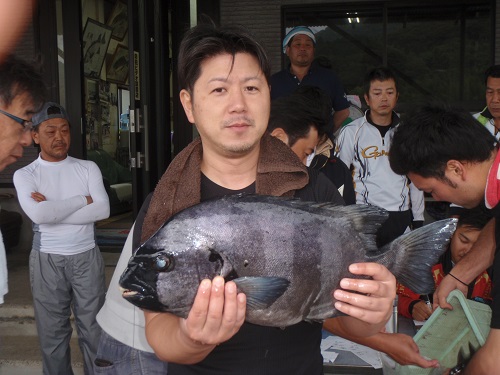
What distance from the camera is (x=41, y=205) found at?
3.62 m

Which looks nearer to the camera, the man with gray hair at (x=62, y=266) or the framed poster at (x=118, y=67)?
the man with gray hair at (x=62, y=266)

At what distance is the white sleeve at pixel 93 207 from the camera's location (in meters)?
3.77

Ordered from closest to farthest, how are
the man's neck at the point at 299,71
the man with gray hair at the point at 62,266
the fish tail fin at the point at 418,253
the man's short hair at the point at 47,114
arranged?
the fish tail fin at the point at 418,253 → the man with gray hair at the point at 62,266 → the man's short hair at the point at 47,114 → the man's neck at the point at 299,71

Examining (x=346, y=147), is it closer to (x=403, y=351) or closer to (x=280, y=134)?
(x=280, y=134)

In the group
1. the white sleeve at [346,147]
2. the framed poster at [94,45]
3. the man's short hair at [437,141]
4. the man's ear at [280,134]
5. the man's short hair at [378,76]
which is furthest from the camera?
the framed poster at [94,45]

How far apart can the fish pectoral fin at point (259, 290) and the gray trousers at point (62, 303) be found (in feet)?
9.57

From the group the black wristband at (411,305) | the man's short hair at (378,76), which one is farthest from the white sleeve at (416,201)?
the black wristband at (411,305)

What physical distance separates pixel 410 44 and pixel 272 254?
6.55 meters

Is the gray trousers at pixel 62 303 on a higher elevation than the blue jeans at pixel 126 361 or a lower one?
lower

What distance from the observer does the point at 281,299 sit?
45.8 inches

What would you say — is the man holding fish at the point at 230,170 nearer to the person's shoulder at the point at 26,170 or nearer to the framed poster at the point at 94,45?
the person's shoulder at the point at 26,170

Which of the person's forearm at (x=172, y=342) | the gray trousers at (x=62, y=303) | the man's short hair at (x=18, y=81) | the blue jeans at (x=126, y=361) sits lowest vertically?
the gray trousers at (x=62, y=303)

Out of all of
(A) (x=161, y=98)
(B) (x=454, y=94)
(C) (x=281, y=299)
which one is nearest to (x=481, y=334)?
(C) (x=281, y=299)

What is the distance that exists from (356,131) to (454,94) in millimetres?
3337
